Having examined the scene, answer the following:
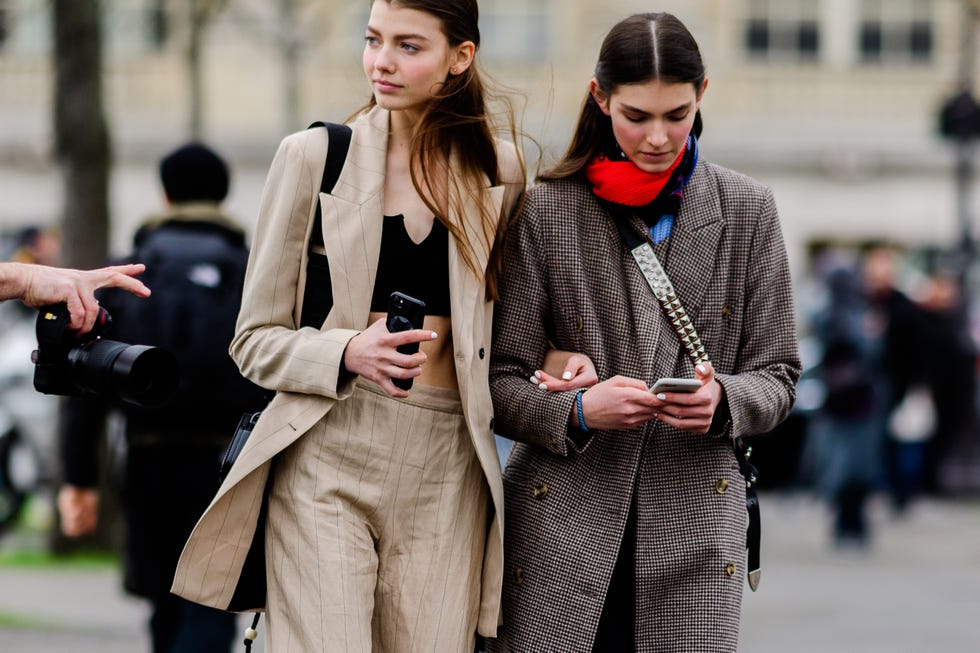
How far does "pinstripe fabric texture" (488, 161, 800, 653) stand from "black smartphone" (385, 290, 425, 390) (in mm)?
377

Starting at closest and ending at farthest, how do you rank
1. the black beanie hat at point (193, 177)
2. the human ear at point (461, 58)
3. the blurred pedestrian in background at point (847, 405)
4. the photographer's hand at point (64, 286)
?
1. the photographer's hand at point (64, 286)
2. the human ear at point (461, 58)
3. the black beanie hat at point (193, 177)
4. the blurred pedestrian in background at point (847, 405)

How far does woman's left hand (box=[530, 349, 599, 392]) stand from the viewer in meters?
3.66

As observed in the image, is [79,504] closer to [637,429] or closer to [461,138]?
[461,138]

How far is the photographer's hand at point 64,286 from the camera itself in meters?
3.50

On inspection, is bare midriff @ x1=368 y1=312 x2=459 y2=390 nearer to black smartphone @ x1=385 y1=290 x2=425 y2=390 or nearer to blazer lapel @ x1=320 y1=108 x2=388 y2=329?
blazer lapel @ x1=320 y1=108 x2=388 y2=329

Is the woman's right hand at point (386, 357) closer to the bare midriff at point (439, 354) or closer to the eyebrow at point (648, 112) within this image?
the bare midriff at point (439, 354)

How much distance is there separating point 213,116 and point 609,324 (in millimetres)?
24812

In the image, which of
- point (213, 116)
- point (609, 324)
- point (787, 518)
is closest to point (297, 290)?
point (609, 324)

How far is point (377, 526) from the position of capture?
362cm

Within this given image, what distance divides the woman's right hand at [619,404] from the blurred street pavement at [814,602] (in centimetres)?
437

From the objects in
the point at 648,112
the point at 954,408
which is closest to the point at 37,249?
the point at 954,408

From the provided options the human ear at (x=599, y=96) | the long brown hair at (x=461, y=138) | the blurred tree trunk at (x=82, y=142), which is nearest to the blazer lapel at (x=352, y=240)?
the long brown hair at (x=461, y=138)

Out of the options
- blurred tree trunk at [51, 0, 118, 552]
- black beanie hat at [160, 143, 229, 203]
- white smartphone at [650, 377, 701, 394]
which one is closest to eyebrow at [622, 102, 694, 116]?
white smartphone at [650, 377, 701, 394]

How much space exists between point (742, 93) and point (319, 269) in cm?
2520
